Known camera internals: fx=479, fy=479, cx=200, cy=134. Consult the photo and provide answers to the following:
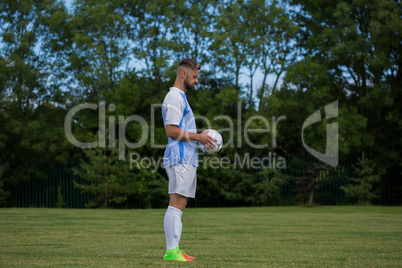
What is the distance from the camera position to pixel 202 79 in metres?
23.2

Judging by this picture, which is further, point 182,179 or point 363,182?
point 363,182

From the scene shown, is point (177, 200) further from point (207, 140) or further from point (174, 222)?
point (207, 140)

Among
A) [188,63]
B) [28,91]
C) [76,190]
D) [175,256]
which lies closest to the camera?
[175,256]

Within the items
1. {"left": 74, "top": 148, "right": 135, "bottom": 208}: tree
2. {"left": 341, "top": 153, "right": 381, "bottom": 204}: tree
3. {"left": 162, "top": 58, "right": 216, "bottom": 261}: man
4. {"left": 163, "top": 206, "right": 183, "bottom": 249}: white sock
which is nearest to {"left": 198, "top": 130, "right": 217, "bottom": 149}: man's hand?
{"left": 162, "top": 58, "right": 216, "bottom": 261}: man

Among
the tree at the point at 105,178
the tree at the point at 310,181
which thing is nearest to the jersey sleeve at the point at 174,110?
the tree at the point at 105,178

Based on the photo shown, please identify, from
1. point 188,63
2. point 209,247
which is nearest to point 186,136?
point 188,63

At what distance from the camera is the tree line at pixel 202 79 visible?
19828 millimetres

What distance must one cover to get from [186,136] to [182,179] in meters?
0.43

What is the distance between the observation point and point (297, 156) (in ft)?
66.9

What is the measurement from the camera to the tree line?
1983 centimetres

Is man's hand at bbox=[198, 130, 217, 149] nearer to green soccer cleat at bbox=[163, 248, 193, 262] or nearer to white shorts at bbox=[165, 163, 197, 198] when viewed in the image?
white shorts at bbox=[165, 163, 197, 198]

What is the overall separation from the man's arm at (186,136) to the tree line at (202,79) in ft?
46.9

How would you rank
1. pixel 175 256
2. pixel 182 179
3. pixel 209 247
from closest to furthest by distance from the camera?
pixel 175 256 < pixel 182 179 < pixel 209 247

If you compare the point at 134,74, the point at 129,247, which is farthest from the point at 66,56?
the point at 129,247
